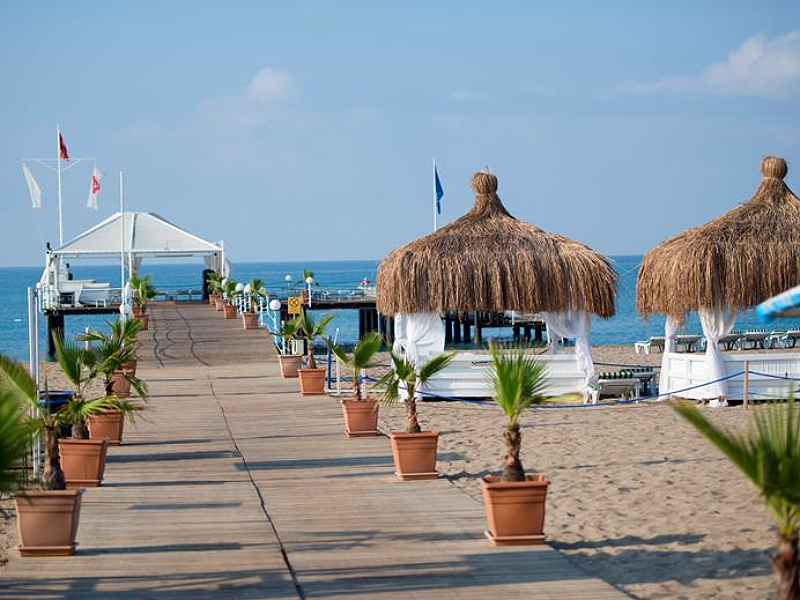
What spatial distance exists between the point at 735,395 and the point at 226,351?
44.1 ft

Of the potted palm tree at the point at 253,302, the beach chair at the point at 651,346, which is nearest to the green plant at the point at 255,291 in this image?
the potted palm tree at the point at 253,302

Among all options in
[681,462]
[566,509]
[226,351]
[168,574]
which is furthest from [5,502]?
[226,351]

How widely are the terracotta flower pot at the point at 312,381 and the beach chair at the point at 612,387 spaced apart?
14.7 feet

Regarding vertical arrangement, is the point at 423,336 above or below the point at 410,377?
above

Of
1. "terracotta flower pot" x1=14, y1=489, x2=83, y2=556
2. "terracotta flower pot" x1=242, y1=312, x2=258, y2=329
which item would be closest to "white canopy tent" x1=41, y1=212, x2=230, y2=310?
"terracotta flower pot" x1=242, y1=312, x2=258, y2=329

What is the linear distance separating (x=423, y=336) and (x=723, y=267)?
4942mm

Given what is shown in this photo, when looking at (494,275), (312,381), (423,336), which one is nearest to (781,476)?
(494,275)

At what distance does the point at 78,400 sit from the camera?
35.4ft

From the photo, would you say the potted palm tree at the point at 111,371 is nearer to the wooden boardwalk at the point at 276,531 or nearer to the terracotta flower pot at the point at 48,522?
the wooden boardwalk at the point at 276,531

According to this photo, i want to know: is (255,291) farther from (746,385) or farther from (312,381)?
(746,385)

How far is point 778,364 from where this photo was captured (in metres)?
19.2

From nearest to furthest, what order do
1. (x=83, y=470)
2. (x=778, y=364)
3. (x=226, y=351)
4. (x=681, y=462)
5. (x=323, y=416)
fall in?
(x=83, y=470), (x=681, y=462), (x=323, y=416), (x=778, y=364), (x=226, y=351)

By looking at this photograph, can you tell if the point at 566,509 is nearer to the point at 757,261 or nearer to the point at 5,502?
the point at 5,502

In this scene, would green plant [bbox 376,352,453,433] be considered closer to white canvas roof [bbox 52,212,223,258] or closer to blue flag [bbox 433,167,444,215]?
blue flag [bbox 433,167,444,215]
